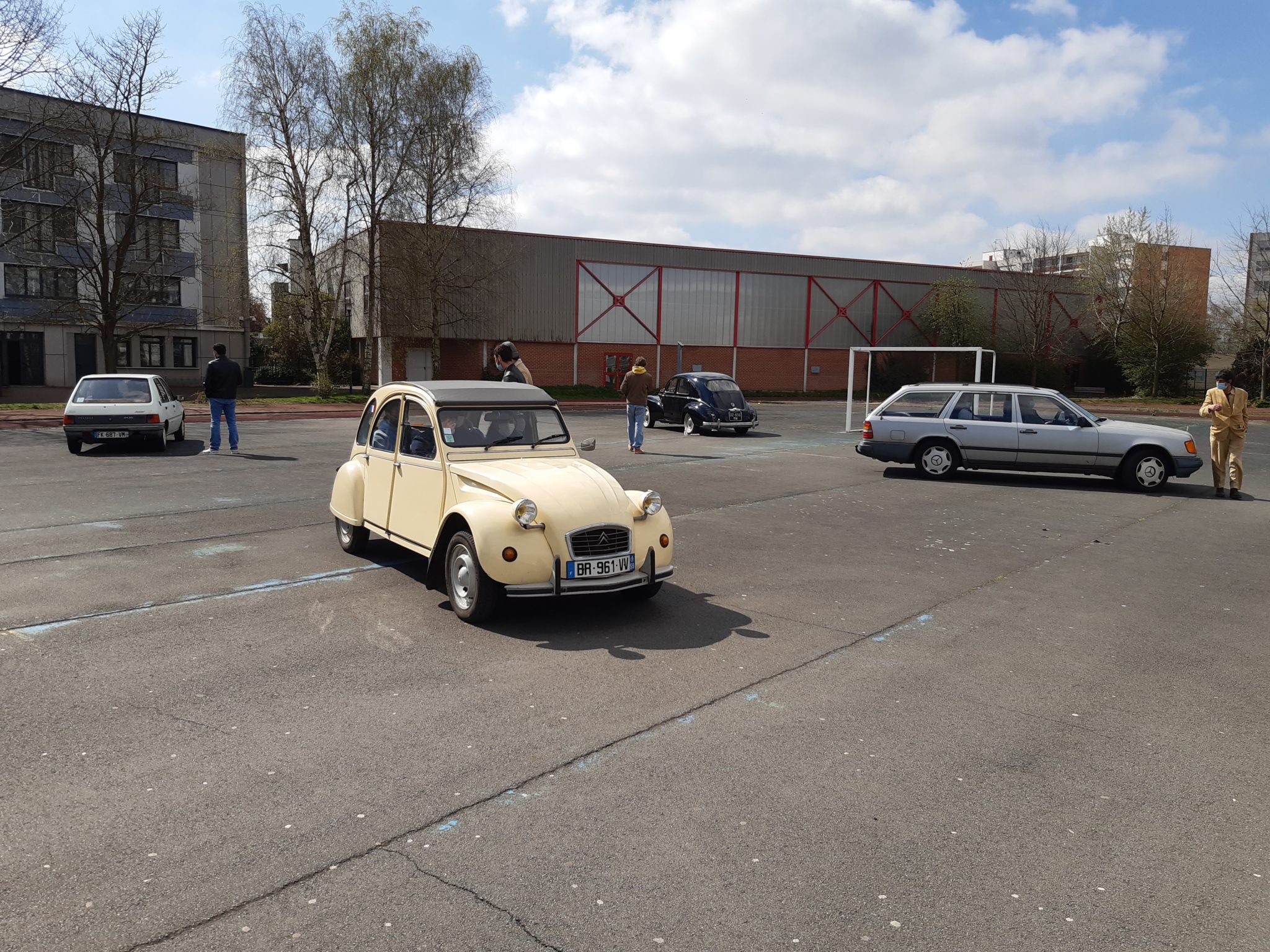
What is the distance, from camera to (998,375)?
178 feet

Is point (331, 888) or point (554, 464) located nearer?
point (331, 888)

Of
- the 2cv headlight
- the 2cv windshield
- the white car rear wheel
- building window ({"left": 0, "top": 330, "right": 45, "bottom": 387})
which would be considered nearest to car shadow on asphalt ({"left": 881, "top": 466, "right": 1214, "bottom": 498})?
the white car rear wheel

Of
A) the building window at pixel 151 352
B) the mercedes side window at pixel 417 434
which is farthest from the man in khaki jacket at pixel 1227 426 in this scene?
the building window at pixel 151 352

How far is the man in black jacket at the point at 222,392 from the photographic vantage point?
56.4 ft

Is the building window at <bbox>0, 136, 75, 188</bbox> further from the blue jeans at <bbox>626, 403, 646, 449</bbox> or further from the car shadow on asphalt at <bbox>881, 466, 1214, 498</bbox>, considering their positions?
the car shadow on asphalt at <bbox>881, 466, 1214, 498</bbox>

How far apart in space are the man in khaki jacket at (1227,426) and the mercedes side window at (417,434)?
1114 cm

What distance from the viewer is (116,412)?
16938 mm

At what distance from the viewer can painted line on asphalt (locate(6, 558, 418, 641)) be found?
245 inches

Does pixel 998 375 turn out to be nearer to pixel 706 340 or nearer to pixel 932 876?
pixel 706 340

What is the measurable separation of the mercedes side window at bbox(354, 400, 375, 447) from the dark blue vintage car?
1528 cm

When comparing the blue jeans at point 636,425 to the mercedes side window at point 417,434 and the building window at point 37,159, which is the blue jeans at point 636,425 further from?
the building window at point 37,159

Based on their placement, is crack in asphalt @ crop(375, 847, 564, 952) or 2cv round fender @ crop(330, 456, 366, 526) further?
2cv round fender @ crop(330, 456, 366, 526)

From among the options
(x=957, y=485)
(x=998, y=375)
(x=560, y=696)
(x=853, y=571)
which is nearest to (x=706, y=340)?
(x=998, y=375)

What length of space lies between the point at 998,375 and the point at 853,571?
4990 centimetres
